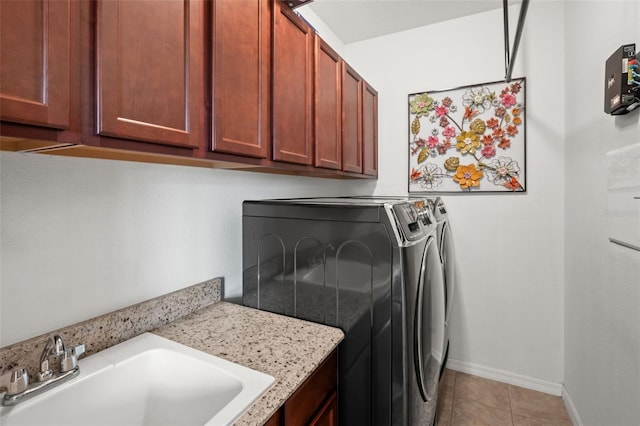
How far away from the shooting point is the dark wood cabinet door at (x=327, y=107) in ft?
5.31

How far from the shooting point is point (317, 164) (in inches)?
63.8

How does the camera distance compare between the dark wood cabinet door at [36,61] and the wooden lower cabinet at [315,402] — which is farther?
the wooden lower cabinet at [315,402]

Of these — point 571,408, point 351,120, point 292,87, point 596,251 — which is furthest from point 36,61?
point 571,408

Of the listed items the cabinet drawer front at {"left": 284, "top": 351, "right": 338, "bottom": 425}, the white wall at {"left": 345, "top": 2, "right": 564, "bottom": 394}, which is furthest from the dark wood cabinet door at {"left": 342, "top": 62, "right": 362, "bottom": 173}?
the cabinet drawer front at {"left": 284, "top": 351, "right": 338, "bottom": 425}

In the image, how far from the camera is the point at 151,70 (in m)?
0.80

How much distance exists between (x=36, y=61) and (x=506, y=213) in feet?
8.44

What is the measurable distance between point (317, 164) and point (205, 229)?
645 millimetres

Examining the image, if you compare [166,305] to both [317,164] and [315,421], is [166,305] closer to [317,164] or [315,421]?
[315,421]

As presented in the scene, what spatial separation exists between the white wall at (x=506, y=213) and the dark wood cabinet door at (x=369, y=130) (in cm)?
16

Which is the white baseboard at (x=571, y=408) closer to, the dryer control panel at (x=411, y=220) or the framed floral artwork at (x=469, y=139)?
the framed floral artwork at (x=469, y=139)

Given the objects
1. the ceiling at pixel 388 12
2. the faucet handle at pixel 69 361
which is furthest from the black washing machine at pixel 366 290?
the ceiling at pixel 388 12

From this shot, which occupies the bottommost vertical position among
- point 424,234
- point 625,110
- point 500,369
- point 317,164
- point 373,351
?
point 500,369

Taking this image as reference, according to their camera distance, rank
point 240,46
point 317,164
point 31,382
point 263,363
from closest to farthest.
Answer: point 31,382 < point 263,363 < point 240,46 < point 317,164

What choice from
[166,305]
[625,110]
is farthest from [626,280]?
[166,305]
